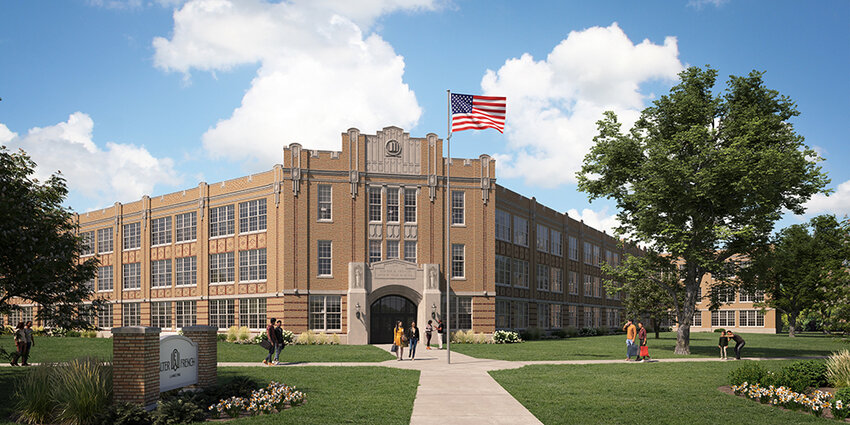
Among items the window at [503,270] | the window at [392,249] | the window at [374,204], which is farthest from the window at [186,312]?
the window at [503,270]

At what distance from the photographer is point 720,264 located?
36656mm

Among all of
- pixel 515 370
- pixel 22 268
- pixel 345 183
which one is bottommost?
pixel 515 370

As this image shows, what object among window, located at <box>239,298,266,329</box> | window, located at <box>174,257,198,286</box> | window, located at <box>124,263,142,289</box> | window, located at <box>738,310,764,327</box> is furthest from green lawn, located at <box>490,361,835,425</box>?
window, located at <box>738,310,764,327</box>

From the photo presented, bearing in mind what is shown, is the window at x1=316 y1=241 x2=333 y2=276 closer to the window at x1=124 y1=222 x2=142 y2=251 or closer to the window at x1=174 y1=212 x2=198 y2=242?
the window at x1=174 y1=212 x2=198 y2=242

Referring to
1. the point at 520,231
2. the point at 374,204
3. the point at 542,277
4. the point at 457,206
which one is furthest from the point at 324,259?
the point at 542,277

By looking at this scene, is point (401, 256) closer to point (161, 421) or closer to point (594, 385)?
point (594, 385)

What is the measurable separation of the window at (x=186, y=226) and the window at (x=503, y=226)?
75.9ft

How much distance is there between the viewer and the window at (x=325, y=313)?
4450 cm

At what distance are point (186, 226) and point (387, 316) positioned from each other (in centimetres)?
1855

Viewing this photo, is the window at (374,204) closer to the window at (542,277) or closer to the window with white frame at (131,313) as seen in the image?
the window at (542,277)

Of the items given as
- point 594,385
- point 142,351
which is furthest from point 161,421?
point 594,385

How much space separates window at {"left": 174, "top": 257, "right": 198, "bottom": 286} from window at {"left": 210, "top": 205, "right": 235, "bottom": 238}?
10.7 feet

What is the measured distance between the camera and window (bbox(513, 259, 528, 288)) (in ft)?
186

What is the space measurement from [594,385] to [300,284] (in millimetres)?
27114
